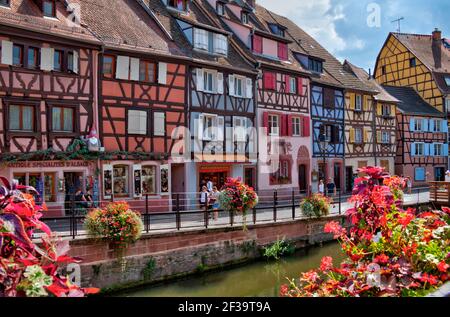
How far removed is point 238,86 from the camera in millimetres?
25156

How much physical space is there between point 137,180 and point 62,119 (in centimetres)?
391

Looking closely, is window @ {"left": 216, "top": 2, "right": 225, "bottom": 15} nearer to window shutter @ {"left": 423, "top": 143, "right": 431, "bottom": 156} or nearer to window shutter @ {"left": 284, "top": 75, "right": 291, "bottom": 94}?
window shutter @ {"left": 284, "top": 75, "right": 291, "bottom": 94}

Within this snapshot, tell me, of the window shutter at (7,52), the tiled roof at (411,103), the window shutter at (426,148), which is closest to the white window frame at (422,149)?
the window shutter at (426,148)

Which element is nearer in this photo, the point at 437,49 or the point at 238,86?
the point at 238,86

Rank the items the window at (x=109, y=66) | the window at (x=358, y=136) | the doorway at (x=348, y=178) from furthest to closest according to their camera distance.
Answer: the window at (x=358, y=136) → the doorway at (x=348, y=178) → the window at (x=109, y=66)

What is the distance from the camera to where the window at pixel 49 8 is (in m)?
17.7

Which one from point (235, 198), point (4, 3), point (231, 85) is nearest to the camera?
point (235, 198)

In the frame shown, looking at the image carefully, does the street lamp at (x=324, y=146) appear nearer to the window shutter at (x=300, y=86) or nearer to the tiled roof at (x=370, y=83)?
the window shutter at (x=300, y=86)

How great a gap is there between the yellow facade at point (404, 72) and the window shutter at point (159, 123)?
94.6 feet

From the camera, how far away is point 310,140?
30.3m

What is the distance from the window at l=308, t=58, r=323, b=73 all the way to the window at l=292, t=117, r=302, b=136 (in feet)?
13.6

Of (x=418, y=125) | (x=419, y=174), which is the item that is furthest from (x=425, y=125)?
(x=419, y=174)

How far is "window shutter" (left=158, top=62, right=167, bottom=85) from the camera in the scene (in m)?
20.5

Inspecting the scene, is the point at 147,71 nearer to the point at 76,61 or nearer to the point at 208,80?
the point at 76,61
